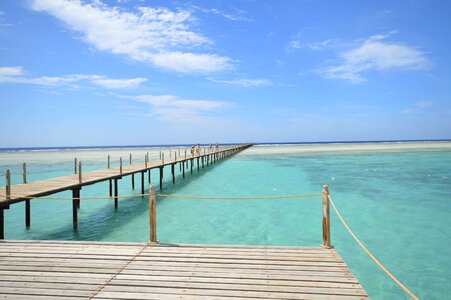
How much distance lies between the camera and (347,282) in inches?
183

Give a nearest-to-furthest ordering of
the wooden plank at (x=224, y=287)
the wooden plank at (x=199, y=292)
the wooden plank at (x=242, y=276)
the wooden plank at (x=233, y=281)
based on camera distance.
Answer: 1. the wooden plank at (x=199, y=292)
2. the wooden plank at (x=224, y=287)
3. the wooden plank at (x=233, y=281)
4. the wooden plank at (x=242, y=276)

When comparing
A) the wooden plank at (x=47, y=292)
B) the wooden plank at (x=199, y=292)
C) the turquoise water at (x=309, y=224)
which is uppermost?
the wooden plank at (x=199, y=292)

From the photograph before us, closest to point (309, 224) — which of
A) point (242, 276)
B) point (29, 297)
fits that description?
point (242, 276)

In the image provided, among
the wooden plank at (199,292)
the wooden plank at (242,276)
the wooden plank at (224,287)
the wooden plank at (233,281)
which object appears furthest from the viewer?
the wooden plank at (242,276)

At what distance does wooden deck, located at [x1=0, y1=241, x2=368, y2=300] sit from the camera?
4391 millimetres

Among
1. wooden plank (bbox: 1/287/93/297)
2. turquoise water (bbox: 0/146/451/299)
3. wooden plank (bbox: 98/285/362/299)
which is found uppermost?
wooden plank (bbox: 98/285/362/299)

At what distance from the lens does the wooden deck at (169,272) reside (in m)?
4.39

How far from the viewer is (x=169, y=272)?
5.10m

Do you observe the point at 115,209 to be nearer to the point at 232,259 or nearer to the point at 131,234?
the point at 131,234

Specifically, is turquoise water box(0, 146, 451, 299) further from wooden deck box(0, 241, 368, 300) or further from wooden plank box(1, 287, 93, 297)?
wooden plank box(1, 287, 93, 297)

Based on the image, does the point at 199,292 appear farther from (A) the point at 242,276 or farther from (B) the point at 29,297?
(B) the point at 29,297

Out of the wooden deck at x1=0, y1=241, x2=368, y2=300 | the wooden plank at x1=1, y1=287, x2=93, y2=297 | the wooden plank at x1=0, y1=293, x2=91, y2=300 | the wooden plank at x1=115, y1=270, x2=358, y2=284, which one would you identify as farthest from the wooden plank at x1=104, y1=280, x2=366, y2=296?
the wooden plank at x1=0, y1=293, x2=91, y2=300

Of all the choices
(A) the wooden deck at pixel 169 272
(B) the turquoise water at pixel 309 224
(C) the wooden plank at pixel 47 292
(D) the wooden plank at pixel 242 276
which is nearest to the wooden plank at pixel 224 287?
(A) the wooden deck at pixel 169 272

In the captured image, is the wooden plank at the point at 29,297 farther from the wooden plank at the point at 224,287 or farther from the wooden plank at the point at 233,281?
the wooden plank at the point at 233,281
